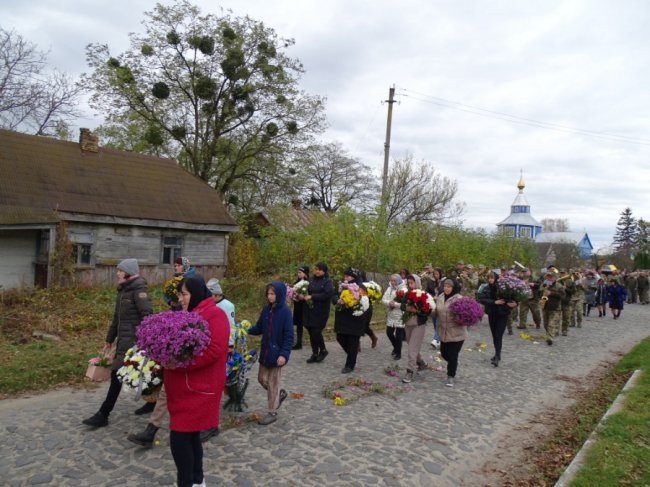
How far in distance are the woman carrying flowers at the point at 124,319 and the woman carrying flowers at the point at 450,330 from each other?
4.91 m

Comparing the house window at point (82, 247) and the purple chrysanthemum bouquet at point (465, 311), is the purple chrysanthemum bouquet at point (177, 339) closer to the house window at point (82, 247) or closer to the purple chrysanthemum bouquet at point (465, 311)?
the purple chrysanthemum bouquet at point (465, 311)

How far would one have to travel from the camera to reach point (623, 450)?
538cm

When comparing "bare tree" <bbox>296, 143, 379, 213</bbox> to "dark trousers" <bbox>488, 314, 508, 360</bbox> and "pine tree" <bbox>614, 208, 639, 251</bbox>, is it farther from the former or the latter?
"pine tree" <bbox>614, 208, 639, 251</bbox>

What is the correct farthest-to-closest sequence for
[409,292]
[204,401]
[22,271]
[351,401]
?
[22,271]
[409,292]
[351,401]
[204,401]

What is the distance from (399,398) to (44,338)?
807 centimetres

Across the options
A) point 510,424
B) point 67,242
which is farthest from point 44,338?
point 510,424

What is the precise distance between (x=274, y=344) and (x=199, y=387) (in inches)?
89.5

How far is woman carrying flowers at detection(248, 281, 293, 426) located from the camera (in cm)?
602

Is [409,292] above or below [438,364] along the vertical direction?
above

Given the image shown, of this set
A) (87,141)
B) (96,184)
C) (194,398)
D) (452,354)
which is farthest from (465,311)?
(87,141)

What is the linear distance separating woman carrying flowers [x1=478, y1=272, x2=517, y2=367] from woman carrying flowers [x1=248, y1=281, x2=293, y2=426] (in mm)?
5317

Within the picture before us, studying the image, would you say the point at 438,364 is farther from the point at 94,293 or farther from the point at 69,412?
the point at 94,293

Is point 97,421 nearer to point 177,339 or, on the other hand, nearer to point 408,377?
point 177,339

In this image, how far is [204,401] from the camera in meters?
3.81
